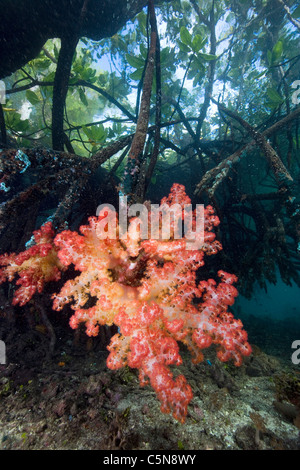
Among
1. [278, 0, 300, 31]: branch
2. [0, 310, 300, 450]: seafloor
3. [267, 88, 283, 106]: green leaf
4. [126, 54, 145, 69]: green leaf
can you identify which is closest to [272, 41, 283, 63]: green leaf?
[267, 88, 283, 106]: green leaf

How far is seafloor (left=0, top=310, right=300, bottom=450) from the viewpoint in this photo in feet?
5.16

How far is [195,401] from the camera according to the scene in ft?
6.81

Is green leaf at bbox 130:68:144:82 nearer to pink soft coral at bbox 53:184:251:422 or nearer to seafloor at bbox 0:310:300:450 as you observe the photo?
pink soft coral at bbox 53:184:251:422

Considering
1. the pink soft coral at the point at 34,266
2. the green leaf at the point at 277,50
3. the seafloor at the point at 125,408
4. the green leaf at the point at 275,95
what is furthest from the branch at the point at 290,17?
the seafloor at the point at 125,408

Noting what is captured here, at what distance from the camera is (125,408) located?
1.87 meters

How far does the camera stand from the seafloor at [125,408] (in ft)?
5.16

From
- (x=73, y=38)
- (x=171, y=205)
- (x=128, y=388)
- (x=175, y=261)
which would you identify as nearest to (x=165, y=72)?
(x=73, y=38)

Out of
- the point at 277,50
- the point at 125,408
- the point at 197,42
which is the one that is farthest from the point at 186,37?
the point at 125,408

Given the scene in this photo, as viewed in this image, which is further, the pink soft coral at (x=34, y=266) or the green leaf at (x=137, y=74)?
the green leaf at (x=137, y=74)

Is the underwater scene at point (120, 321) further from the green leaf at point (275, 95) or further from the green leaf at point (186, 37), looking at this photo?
the green leaf at point (275, 95)

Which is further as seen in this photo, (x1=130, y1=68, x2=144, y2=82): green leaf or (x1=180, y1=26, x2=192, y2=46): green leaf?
(x1=130, y1=68, x2=144, y2=82): green leaf

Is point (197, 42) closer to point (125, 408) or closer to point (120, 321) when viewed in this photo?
point (120, 321)
